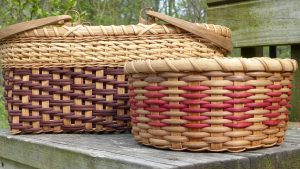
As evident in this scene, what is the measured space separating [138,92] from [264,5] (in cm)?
89

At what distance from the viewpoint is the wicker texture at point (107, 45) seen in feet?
5.30

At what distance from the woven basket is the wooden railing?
626mm

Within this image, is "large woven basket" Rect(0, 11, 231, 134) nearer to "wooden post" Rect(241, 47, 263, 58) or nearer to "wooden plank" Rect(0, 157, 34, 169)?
"wooden plank" Rect(0, 157, 34, 169)

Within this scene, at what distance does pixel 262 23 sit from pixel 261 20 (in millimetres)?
13

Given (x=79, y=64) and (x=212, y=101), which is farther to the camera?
(x=79, y=64)

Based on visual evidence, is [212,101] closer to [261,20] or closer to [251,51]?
[261,20]

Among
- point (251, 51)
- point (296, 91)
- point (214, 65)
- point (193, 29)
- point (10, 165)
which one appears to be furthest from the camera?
point (251, 51)

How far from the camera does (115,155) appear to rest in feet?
4.10

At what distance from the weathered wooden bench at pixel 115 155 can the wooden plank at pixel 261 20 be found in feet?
1.24

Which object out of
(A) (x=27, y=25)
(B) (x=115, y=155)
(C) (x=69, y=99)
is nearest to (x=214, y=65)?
(B) (x=115, y=155)

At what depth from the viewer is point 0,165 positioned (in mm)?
1871

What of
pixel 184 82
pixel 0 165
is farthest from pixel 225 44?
pixel 0 165

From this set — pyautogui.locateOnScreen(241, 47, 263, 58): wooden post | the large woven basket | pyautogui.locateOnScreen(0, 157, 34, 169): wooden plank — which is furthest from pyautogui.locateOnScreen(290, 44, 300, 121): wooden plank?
pyautogui.locateOnScreen(0, 157, 34, 169): wooden plank

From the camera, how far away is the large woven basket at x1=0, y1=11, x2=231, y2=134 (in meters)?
1.62
